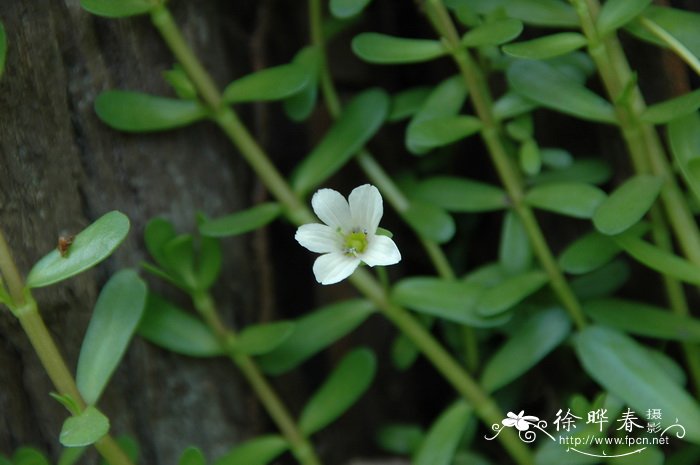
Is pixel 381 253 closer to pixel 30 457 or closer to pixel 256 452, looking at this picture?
pixel 256 452

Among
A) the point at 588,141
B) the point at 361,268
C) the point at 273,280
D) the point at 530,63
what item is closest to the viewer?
the point at 530,63

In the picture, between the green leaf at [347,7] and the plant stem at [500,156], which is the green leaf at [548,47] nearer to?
the plant stem at [500,156]

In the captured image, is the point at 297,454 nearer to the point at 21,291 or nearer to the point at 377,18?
the point at 21,291

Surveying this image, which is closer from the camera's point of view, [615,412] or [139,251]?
[615,412]

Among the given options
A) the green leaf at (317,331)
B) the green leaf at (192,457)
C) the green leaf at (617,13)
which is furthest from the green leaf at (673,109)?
the green leaf at (192,457)

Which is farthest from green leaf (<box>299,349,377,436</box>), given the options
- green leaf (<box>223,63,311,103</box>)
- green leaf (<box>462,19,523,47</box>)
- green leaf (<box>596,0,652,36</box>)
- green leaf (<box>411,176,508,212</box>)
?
green leaf (<box>596,0,652,36</box>)

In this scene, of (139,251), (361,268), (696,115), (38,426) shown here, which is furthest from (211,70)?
(696,115)
